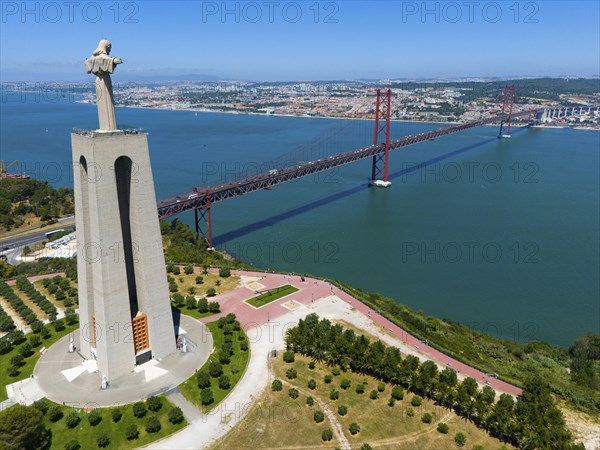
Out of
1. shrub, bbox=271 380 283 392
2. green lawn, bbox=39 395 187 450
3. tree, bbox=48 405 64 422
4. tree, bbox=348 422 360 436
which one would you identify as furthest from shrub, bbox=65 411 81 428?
tree, bbox=348 422 360 436

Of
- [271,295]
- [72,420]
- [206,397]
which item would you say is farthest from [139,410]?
[271,295]

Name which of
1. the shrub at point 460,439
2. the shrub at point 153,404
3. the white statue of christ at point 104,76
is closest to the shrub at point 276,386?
the shrub at point 153,404

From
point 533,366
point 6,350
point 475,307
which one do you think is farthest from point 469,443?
point 6,350

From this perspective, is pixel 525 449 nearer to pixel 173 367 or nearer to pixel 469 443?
pixel 469 443

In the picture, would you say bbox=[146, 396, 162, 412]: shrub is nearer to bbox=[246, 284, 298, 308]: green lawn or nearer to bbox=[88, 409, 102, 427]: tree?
bbox=[88, 409, 102, 427]: tree

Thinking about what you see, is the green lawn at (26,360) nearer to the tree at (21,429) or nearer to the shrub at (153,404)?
the tree at (21,429)
